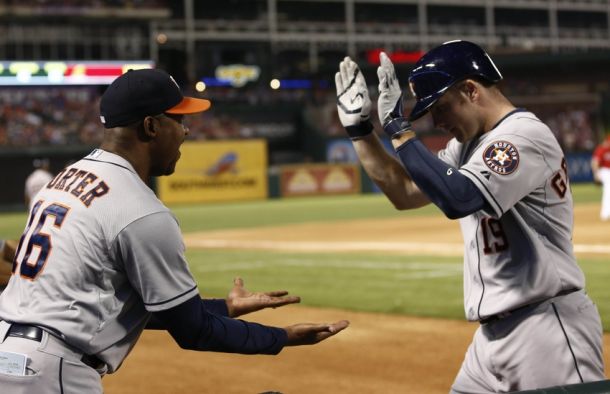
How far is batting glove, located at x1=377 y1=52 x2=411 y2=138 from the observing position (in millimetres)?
4000

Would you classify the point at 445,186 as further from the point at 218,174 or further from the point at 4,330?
the point at 218,174

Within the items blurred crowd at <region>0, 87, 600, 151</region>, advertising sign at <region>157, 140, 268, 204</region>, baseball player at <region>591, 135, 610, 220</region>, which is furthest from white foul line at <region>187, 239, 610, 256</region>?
blurred crowd at <region>0, 87, 600, 151</region>

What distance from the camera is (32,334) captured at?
3.30 m

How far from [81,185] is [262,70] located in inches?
2230

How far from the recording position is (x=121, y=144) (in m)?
3.51

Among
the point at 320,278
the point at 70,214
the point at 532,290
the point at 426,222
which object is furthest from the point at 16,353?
the point at 426,222

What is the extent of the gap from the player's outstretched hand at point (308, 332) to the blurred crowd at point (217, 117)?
38.0 m

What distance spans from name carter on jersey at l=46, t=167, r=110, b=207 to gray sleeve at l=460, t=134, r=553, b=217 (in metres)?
1.41

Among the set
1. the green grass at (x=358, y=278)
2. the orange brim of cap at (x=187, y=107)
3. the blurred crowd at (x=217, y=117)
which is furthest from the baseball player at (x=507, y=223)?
the blurred crowd at (x=217, y=117)

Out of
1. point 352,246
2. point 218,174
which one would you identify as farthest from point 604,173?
point 218,174

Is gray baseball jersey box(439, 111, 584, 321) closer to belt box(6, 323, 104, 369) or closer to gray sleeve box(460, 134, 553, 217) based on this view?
gray sleeve box(460, 134, 553, 217)

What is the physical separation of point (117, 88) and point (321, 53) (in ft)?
218

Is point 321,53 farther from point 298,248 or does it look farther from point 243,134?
point 298,248

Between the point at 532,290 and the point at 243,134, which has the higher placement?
the point at 532,290
